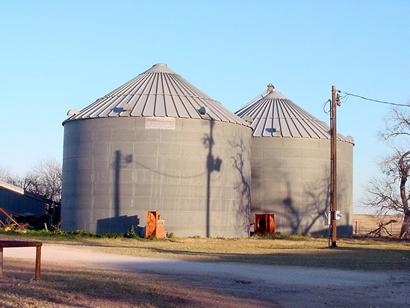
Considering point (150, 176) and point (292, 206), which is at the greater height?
point (150, 176)

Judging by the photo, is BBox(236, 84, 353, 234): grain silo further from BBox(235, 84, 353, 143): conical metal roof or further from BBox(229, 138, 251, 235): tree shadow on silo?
BBox(229, 138, 251, 235): tree shadow on silo

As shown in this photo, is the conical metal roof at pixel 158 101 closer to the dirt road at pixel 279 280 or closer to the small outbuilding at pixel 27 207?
the small outbuilding at pixel 27 207

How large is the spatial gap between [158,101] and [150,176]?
5.28 metres

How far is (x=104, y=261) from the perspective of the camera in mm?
25266

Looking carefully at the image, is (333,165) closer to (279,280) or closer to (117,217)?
(117,217)

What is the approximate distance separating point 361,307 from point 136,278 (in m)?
6.13

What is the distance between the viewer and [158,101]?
162 ft

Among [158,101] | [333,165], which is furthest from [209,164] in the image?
[333,165]

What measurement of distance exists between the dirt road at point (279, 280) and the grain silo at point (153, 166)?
1906 centimetres

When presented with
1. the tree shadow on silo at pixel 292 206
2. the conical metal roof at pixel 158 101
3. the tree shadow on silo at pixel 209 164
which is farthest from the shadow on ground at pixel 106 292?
the tree shadow on silo at pixel 292 206

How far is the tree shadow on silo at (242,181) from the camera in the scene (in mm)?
50500

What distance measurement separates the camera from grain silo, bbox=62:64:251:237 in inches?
1855

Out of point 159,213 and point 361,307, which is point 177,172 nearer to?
point 159,213

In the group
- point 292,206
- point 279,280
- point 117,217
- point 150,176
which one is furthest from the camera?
point 292,206
